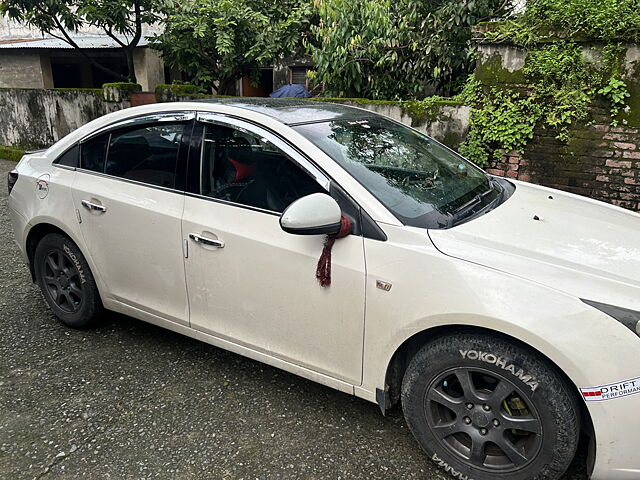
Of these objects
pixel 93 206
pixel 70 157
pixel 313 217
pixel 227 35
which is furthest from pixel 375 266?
pixel 227 35

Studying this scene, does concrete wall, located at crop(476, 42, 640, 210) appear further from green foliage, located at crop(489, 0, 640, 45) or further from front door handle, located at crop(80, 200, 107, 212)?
front door handle, located at crop(80, 200, 107, 212)

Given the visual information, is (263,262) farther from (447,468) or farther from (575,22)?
(575,22)

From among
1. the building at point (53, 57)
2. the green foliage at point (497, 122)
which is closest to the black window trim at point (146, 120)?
the green foliage at point (497, 122)

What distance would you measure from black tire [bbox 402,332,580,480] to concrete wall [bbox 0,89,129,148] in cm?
778

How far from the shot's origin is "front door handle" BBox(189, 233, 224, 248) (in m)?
2.64

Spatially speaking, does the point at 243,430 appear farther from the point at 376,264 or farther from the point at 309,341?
the point at 376,264

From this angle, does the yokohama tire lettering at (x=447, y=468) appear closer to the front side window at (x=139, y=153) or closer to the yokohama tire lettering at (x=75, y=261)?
the front side window at (x=139, y=153)

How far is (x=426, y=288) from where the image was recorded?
2119 mm

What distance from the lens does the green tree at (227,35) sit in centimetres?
Result: 831

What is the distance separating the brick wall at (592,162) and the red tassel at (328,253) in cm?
374

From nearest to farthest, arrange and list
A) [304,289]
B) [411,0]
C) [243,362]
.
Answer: [304,289], [243,362], [411,0]

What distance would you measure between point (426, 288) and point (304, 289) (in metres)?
0.61

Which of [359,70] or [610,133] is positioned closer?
[610,133]

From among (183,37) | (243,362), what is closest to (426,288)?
(243,362)
